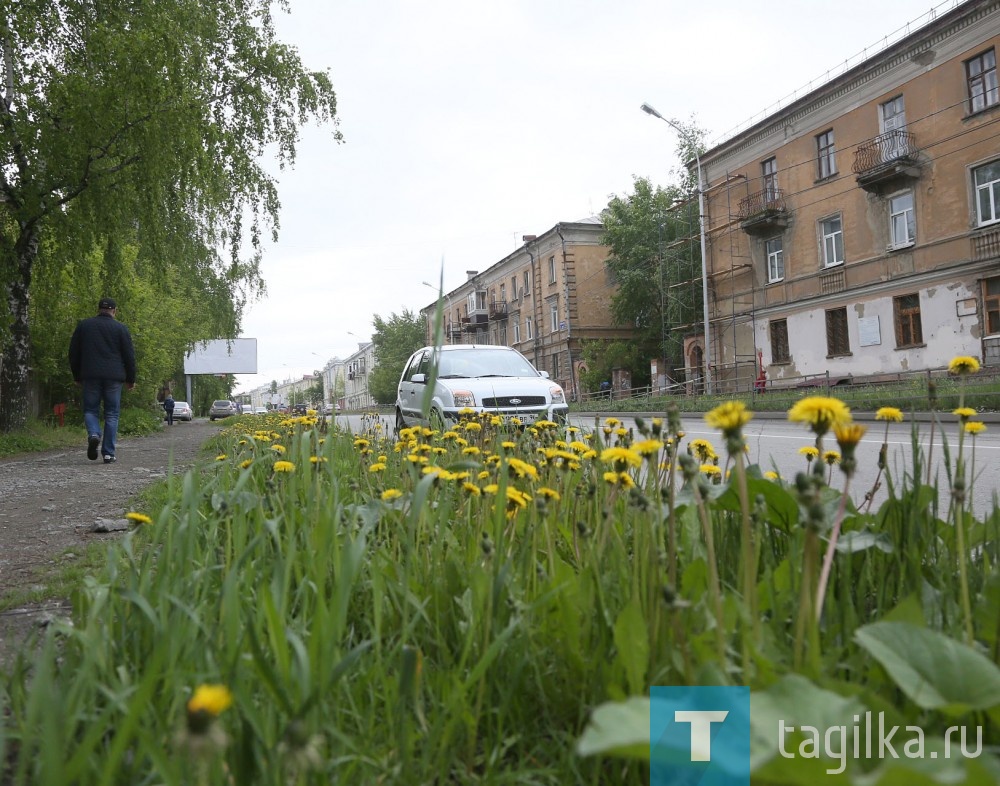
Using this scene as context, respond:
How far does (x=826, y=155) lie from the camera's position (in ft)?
77.7

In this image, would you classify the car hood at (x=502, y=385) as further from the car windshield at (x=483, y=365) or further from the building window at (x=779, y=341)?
the building window at (x=779, y=341)

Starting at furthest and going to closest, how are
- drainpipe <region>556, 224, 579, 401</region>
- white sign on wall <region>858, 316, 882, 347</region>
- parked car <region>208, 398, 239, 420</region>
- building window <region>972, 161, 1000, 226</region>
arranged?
parked car <region>208, 398, 239, 420</region>, drainpipe <region>556, 224, 579, 401</region>, white sign on wall <region>858, 316, 882, 347</region>, building window <region>972, 161, 1000, 226</region>

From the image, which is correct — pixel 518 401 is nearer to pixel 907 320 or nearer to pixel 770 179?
pixel 907 320

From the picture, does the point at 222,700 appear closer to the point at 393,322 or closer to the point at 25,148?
the point at 25,148

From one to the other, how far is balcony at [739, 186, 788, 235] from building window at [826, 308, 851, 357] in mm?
4049

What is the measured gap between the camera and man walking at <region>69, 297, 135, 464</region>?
766 cm

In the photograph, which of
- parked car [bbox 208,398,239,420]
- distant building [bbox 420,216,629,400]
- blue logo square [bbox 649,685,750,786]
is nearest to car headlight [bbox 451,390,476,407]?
blue logo square [bbox 649,685,750,786]

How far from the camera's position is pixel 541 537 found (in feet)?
6.89

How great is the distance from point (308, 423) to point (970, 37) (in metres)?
22.1

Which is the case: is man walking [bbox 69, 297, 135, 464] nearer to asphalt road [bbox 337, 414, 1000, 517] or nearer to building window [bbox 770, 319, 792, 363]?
asphalt road [bbox 337, 414, 1000, 517]

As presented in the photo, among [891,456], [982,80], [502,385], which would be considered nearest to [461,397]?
[502,385]

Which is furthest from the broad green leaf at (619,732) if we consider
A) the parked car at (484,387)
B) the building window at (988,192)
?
the building window at (988,192)

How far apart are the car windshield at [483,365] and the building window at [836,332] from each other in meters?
16.7

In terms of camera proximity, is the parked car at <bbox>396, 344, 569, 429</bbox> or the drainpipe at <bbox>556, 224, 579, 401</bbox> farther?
the drainpipe at <bbox>556, 224, 579, 401</bbox>
